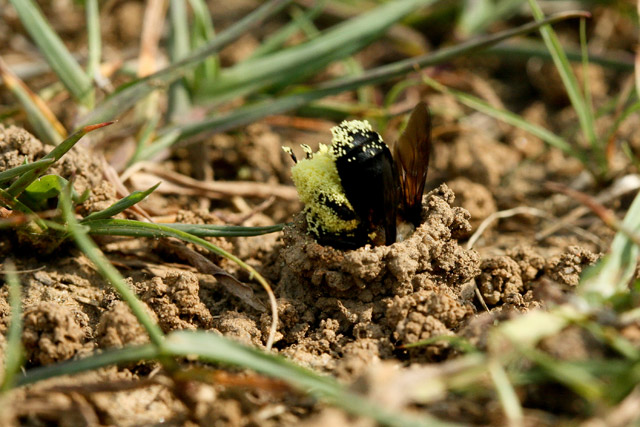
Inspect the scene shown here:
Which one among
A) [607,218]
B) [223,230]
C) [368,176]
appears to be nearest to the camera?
[607,218]

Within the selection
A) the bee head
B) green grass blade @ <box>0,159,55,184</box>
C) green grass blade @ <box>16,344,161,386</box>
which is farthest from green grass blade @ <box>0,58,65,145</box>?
green grass blade @ <box>16,344,161,386</box>

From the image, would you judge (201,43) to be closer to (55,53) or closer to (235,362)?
(55,53)

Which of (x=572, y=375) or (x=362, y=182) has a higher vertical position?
(x=362, y=182)

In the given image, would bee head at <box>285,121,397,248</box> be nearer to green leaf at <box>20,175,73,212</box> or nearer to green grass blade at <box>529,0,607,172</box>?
green leaf at <box>20,175,73,212</box>

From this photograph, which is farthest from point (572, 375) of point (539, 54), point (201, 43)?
point (539, 54)

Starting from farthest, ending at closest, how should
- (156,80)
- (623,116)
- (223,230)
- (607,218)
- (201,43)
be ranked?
(201,43)
(156,80)
(623,116)
(223,230)
(607,218)

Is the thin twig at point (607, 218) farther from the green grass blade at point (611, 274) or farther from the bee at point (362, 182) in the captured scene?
the bee at point (362, 182)
